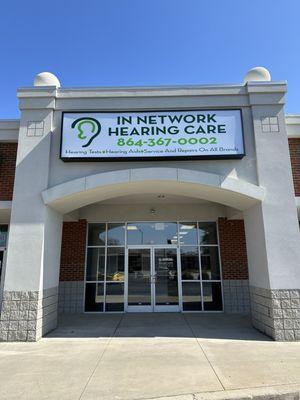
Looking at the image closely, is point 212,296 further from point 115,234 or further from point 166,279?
point 115,234

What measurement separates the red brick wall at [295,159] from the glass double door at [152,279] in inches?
208

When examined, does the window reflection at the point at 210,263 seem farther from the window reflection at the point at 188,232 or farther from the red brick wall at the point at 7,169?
the red brick wall at the point at 7,169

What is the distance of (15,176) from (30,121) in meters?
1.68

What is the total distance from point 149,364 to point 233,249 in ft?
23.5

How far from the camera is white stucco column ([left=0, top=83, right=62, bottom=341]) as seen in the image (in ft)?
25.8

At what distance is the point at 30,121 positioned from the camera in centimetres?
899

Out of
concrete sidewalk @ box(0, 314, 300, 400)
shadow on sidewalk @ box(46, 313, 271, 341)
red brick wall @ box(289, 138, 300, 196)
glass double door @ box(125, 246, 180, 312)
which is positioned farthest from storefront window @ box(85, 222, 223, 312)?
red brick wall @ box(289, 138, 300, 196)

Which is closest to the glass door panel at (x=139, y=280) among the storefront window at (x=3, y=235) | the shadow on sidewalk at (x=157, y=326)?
Answer: the shadow on sidewalk at (x=157, y=326)

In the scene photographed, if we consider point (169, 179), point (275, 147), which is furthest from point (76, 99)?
point (275, 147)

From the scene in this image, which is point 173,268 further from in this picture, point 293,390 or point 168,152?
point 293,390

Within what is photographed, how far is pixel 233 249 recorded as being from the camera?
12.2 metres

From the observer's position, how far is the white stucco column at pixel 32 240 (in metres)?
7.86

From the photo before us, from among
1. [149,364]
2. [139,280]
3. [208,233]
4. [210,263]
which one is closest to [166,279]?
[139,280]

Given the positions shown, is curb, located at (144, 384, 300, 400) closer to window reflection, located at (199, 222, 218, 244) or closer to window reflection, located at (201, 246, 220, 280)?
window reflection, located at (201, 246, 220, 280)
